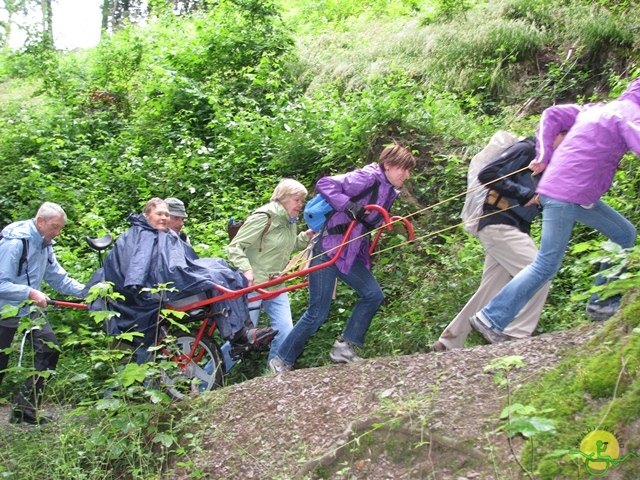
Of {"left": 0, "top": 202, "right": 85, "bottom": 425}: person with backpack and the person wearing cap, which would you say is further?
the person wearing cap

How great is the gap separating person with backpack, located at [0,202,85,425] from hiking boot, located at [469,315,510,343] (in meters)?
3.44

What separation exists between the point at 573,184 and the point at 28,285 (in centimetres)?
467

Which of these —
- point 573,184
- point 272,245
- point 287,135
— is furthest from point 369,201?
point 287,135

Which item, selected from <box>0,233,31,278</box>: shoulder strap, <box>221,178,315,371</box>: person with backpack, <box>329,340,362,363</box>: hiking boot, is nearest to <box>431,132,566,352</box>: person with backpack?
<box>329,340,362,363</box>: hiking boot

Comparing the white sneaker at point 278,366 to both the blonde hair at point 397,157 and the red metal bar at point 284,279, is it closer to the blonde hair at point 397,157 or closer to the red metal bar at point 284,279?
the red metal bar at point 284,279

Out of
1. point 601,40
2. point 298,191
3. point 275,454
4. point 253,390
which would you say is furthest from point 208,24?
point 275,454

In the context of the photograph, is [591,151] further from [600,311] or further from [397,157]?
[397,157]

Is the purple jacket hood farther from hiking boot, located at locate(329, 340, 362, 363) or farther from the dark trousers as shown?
the dark trousers

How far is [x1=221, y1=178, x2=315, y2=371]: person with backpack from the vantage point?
6535mm

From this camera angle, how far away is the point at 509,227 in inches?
231

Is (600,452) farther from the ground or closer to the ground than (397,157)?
closer to the ground

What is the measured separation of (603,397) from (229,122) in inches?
343

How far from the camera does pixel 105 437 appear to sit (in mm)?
5098

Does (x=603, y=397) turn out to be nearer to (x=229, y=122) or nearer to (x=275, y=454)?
(x=275, y=454)
